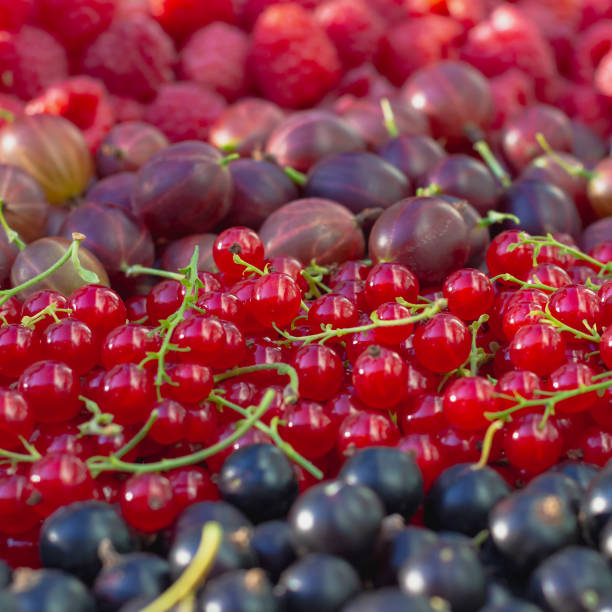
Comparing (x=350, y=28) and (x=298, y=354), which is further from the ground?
(x=350, y=28)

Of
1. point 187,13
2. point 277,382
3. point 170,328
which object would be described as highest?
point 187,13

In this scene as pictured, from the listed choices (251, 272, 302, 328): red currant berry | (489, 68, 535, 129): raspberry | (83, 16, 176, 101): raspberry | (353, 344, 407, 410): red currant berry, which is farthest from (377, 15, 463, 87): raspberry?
(353, 344, 407, 410): red currant berry

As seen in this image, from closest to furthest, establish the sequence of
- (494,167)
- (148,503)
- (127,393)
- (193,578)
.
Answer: (193,578)
(148,503)
(127,393)
(494,167)

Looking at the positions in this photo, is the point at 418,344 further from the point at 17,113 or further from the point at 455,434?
the point at 17,113

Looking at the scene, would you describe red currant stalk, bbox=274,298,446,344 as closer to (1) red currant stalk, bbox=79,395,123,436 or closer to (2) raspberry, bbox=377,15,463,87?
(1) red currant stalk, bbox=79,395,123,436

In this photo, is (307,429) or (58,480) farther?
(307,429)

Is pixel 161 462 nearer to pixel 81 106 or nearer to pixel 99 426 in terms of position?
pixel 99 426

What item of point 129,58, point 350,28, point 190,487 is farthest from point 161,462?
point 350,28
